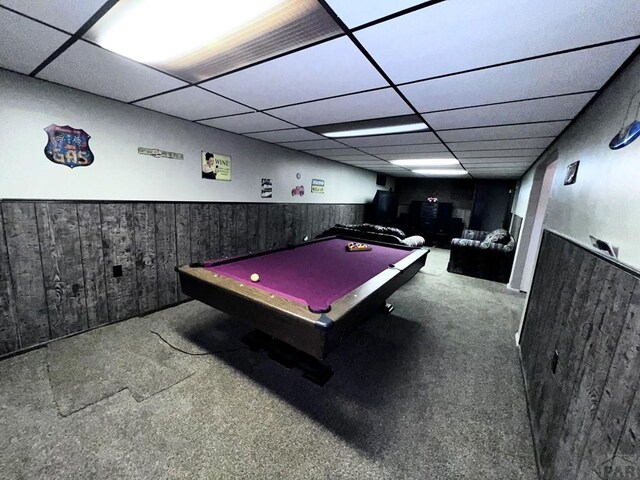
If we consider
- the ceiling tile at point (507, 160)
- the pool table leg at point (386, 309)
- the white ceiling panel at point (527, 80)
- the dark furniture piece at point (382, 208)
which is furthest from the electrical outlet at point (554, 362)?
the dark furniture piece at point (382, 208)

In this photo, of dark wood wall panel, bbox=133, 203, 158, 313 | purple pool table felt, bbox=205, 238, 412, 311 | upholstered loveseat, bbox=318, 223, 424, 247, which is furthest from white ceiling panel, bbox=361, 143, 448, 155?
dark wood wall panel, bbox=133, 203, 158, 313

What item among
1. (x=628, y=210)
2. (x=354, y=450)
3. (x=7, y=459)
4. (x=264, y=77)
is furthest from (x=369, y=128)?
(x=7, y=459)

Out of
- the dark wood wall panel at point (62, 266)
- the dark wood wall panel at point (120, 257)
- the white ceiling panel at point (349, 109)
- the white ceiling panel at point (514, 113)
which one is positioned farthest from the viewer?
the dark wood wall panel at point (120, 257)

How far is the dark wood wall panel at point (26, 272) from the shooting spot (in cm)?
204

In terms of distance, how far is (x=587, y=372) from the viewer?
1.09 meters

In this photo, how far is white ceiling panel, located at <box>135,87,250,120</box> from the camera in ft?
7.09

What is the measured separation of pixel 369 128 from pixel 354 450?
2.84 metres

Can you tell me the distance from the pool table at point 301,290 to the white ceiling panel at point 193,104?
1.45 m

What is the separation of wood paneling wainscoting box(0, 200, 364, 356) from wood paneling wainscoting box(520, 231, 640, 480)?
11.6 ft

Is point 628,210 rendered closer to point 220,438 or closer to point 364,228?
point 220,438

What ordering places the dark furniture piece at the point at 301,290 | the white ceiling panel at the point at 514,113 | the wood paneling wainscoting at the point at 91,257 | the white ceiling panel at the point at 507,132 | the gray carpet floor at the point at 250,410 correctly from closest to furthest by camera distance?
the gray carpet floor at the point at 250,410
the dark furniture piece at the point at 301,290
the white ceiling panel at the point at 514,113
the wood paneling wainscoting at the point at 91,257
the white ceiling panel at the point at 507,132

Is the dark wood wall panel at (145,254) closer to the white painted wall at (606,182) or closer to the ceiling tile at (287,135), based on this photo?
the ceiling tile at (287,135)

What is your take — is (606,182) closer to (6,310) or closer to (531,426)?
(531,426)

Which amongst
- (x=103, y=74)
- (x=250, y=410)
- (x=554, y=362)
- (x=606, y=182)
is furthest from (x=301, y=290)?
(x=103, y=74)
